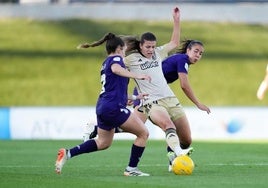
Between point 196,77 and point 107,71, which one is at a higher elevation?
point 107,71

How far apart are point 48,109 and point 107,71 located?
44.8 feet

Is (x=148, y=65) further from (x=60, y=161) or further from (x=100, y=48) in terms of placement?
(x=100, y=48)

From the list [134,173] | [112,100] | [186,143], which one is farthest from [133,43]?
[134,173]

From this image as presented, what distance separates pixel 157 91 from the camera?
14438mm

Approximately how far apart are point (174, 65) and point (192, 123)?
1224cm

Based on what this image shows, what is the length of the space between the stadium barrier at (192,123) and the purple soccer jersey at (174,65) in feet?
38.8

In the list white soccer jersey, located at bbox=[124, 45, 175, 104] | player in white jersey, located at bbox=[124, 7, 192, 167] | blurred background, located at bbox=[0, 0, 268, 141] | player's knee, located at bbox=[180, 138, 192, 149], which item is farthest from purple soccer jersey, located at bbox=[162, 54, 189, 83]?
blurred background, located at bbox=[0, 0, 268, 141]

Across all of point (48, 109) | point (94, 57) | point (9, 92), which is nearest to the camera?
point (48, 109)

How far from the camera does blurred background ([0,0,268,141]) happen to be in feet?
140

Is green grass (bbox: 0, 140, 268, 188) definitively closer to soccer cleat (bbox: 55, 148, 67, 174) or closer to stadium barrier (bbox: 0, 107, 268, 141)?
soccer cleat (bbox: 55, 148, 67, 174)

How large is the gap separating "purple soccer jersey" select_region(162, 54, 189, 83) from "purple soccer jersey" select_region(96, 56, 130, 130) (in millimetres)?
1575

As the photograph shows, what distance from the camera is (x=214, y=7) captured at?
4703 cm

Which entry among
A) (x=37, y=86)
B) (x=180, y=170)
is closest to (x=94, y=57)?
(x=37, y=86)

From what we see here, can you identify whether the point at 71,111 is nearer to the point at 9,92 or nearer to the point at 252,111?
the point at 252,111
